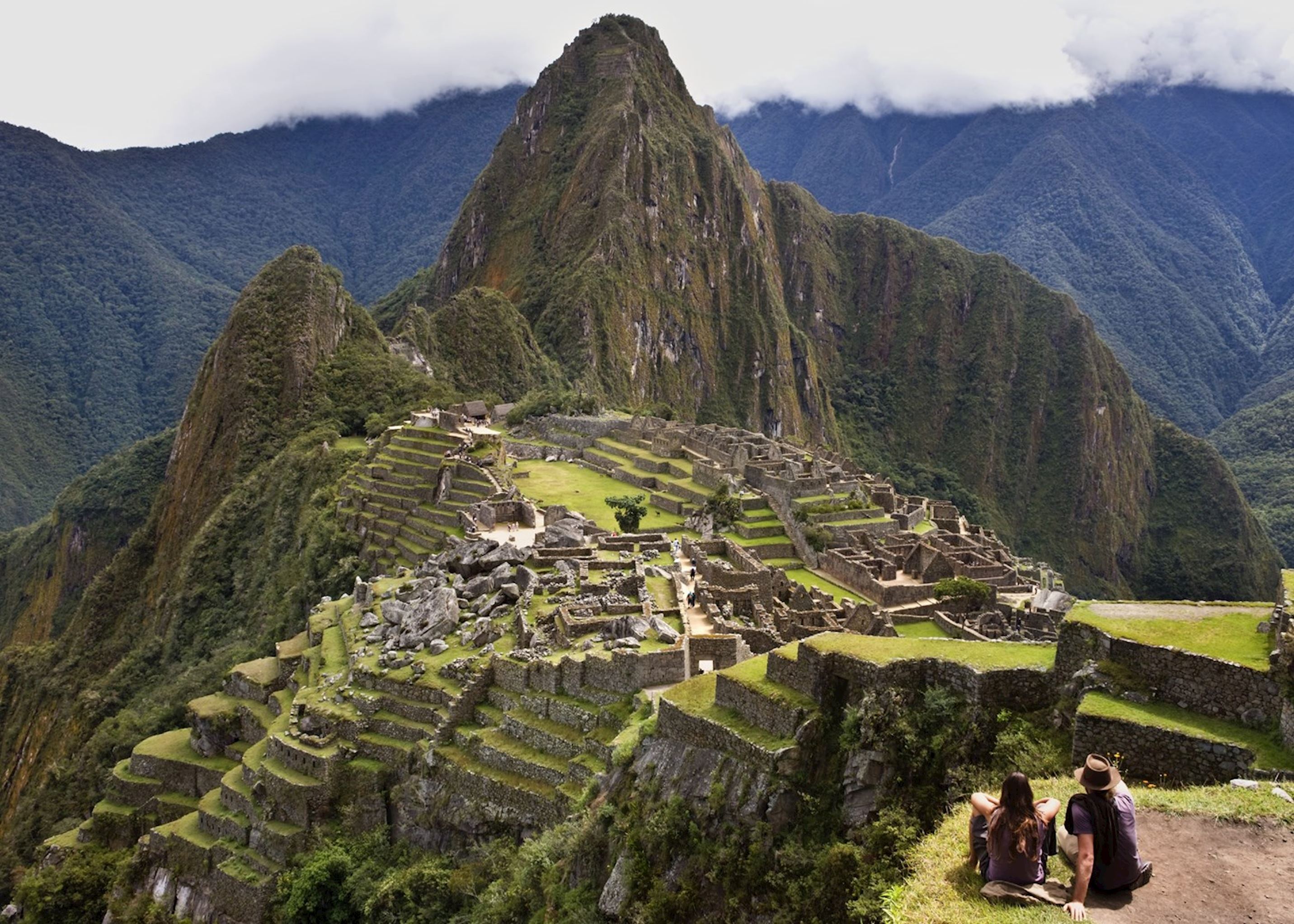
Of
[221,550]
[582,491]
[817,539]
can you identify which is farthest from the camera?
[221,550]

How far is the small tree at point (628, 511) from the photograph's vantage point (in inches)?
1806

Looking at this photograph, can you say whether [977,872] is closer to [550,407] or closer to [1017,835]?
[1017,835]

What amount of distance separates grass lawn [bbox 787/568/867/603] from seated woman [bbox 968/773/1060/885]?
110ft

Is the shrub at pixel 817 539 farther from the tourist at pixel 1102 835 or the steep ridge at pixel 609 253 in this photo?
the steep ridge at pixel 609 253

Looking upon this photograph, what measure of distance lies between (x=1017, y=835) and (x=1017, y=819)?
157 mm

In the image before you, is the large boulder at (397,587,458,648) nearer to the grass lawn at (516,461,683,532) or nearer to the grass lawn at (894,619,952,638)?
the grass lawn at (894,619,952,638)

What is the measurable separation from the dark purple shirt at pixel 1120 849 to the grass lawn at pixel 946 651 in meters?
3.65

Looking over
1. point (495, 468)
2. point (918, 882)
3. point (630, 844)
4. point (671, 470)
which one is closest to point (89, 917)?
point (630, 844)

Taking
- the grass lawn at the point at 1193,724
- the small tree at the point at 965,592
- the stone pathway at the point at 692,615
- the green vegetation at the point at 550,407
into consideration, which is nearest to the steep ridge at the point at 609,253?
the green vegetation at the point at 550,407

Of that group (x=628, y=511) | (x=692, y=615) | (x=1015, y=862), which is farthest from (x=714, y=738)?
(x=628, y=511)

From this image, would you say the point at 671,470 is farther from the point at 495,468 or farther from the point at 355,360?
A: the point at 355,360

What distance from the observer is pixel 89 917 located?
81.5 feet

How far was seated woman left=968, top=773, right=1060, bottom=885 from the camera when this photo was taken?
8.20 metres

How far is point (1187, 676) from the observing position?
1076 centimetres
